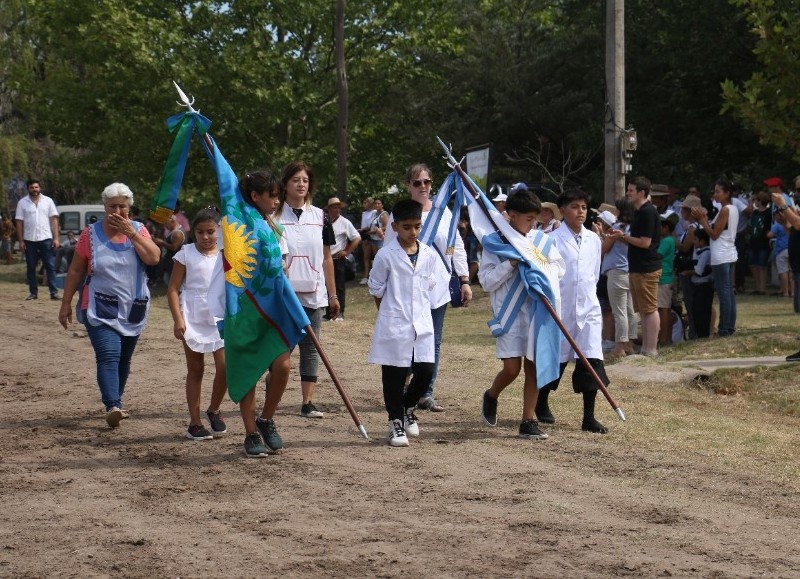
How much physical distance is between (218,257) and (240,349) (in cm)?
75

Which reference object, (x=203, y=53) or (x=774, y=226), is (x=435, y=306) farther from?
(x=203, y=53)

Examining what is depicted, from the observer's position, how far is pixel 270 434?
8281 millimetres

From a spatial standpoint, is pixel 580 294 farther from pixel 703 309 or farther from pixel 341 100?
pixel 341 100

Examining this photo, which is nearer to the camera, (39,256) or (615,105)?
(615,105)

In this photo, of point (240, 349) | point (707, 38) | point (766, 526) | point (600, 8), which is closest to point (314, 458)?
point (240, 349)

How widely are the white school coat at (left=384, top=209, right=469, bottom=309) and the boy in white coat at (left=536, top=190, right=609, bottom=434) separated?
0.88m

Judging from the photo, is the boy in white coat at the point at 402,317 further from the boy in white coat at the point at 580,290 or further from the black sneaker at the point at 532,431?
the boy in white coat at the point at 580,290

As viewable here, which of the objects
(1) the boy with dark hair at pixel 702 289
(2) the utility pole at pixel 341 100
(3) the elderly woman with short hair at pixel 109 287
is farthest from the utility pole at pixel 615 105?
(3) the elderly woman with short hair at pixel 109 287

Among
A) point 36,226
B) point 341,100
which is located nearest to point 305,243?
point 36,226

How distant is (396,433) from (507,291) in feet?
4.11

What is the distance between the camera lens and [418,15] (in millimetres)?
31734

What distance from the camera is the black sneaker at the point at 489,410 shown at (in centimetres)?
938

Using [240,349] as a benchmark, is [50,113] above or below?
above

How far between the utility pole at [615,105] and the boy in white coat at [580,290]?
9.46 m
